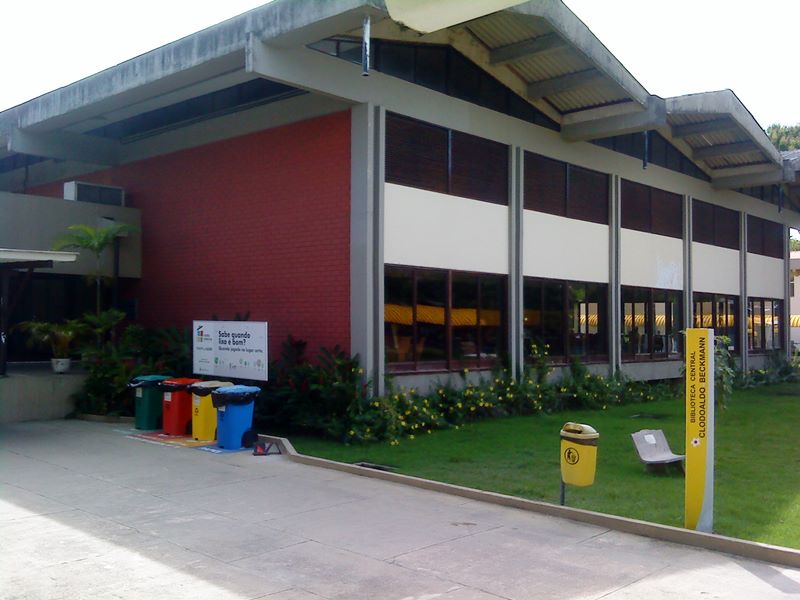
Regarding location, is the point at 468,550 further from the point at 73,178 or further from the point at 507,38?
the point at 73,178

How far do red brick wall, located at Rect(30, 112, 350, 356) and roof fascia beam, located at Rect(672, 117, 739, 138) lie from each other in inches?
468

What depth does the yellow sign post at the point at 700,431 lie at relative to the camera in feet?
26.6

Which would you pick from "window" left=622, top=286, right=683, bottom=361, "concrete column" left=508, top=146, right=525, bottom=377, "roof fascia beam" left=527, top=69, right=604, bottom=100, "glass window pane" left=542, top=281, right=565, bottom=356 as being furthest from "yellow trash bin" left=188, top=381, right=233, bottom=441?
"window" left=622, top=286, right=683, bottom=361

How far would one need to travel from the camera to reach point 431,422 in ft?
49.9

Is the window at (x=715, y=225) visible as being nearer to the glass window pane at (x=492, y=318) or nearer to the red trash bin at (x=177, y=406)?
the glass window pane at (x=492, y=318)

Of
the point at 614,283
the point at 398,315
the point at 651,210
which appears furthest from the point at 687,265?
the point at 398,315

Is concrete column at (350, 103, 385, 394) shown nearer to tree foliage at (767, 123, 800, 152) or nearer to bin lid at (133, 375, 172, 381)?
bin lid at (133, 375, 172, 381)

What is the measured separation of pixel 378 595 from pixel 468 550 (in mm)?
1518

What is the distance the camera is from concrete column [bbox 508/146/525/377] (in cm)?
1812

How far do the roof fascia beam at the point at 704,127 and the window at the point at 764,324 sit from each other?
343 inches

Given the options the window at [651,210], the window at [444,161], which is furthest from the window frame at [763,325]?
the window at [444,161]

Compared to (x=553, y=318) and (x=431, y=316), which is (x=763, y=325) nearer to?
(x=553, y=318)

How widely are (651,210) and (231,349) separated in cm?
1367

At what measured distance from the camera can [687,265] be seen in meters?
24.9
